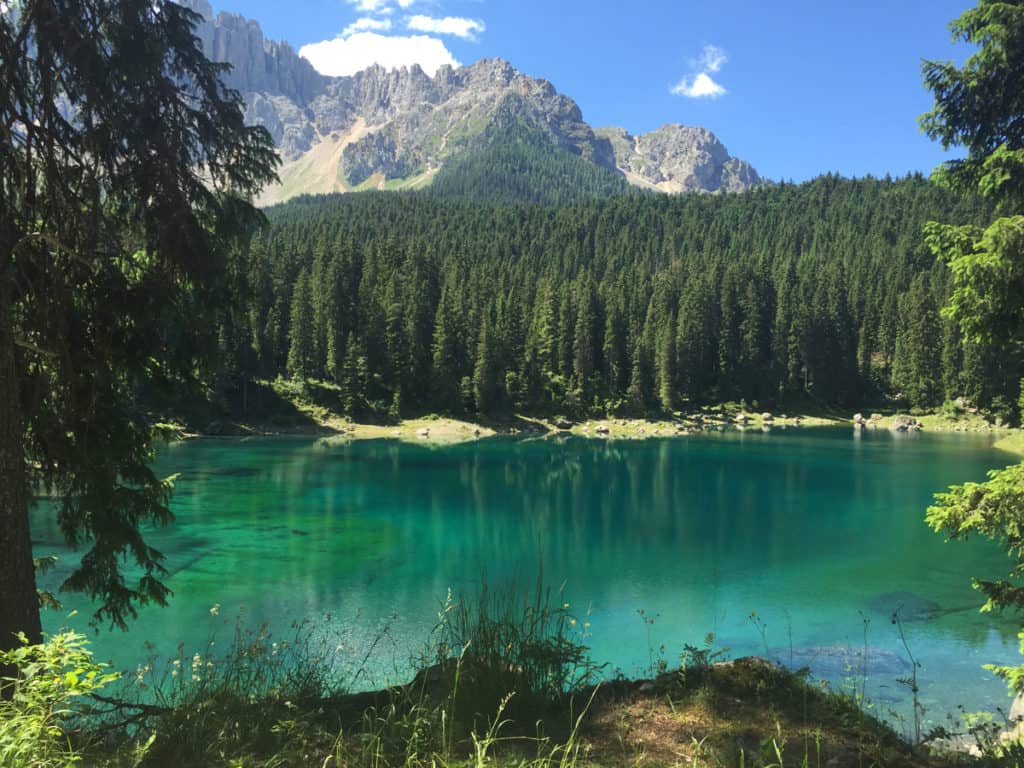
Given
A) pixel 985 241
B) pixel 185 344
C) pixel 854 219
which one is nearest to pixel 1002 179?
pixel 985 241

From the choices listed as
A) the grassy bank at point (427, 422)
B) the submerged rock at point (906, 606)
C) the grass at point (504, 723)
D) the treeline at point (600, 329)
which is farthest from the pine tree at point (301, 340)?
the grass at point (504, 723)

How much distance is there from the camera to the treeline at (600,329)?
71.9 m

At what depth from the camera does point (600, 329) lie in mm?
85312

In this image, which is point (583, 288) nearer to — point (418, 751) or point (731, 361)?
point (731, 361)

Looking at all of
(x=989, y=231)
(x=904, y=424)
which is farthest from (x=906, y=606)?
(x=904, y=424)

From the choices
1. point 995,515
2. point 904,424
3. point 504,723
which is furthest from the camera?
point 904,424

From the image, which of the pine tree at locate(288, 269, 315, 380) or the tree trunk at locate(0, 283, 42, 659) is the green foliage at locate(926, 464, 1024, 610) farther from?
the pine tree at locate(288, 269, 315, 380)

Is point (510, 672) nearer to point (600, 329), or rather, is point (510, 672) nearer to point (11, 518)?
point (11, 518)

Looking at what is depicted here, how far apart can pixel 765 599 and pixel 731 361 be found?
2927 inches

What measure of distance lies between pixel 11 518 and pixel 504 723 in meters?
4.22

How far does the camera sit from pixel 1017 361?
2840 inches

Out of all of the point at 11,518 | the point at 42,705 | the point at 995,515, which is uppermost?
the point at 11,518

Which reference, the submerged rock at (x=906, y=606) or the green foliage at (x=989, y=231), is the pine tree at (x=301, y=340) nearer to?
the submerged rock at (x=906, y=606)

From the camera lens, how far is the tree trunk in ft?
16.6
